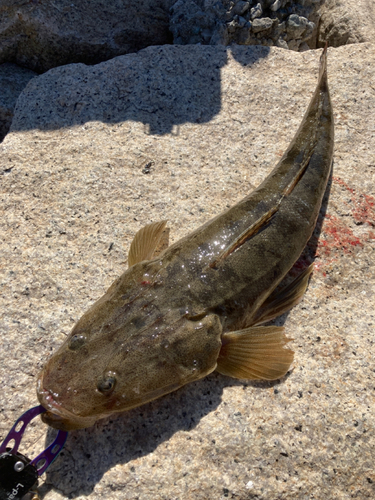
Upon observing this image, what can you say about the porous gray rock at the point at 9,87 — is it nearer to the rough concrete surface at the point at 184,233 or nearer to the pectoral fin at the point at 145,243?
the rough concrete surface at the point at 184,233

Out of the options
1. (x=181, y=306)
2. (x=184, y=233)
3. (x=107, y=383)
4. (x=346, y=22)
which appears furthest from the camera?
(x=346, y=22)

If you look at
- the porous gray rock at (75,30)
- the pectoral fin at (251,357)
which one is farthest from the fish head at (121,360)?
the porous gray rock at (75,30)

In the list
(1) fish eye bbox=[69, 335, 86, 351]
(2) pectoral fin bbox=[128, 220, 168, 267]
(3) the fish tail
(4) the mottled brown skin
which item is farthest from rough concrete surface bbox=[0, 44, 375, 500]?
(1) fish eye bbox=[69, 335, 86, 351]

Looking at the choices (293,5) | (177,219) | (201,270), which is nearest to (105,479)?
(201,270)

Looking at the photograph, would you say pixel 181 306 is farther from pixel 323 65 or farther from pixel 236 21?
pixel 236 21

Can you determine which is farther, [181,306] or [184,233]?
[184,233]

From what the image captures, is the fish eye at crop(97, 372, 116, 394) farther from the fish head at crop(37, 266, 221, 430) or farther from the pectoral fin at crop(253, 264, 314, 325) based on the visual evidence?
the pectoral fin at crop(253, 264, 314, 325)

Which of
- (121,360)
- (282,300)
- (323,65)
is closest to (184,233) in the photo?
(282,300)

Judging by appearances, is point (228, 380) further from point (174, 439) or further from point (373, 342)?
point (373, 342)
